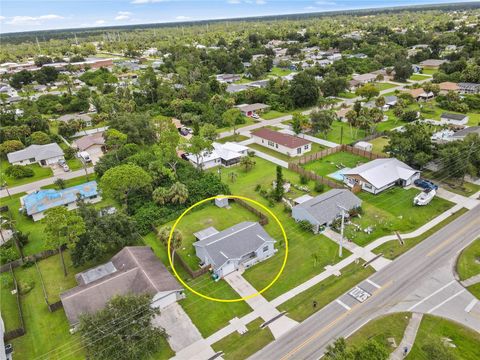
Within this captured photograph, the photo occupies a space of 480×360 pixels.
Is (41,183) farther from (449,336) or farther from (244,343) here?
(449,336)

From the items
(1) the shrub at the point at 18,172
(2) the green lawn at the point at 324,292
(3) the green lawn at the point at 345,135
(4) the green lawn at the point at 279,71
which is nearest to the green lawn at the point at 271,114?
(3) the green lawn at the point at 345,135

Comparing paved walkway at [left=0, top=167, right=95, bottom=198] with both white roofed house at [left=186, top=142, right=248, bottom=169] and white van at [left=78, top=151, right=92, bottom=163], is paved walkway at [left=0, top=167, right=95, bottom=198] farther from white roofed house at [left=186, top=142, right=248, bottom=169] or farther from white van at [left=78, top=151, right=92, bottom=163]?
white roofed house at [left=186, top=142, right=248, bottom=169]

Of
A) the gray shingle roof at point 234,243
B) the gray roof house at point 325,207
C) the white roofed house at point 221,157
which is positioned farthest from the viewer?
the white roofed house at point 221,157

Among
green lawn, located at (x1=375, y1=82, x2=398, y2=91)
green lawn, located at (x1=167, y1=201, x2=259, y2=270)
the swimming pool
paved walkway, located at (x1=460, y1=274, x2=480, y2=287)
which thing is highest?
green lawn, located at (x1=375, y1=82, x2=398, y2=91)

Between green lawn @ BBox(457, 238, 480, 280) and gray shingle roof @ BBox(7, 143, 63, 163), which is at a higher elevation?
gray shingle roof @ BBox(7, 143, 63, 163)

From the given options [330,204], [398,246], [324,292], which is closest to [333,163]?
[330,204]

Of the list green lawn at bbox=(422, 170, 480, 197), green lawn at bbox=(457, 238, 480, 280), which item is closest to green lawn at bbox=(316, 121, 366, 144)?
green lawn at bbox=(422, 170, 480, 197)

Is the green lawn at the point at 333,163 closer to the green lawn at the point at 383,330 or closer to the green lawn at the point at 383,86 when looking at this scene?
the green lawn at the point at 383,330
